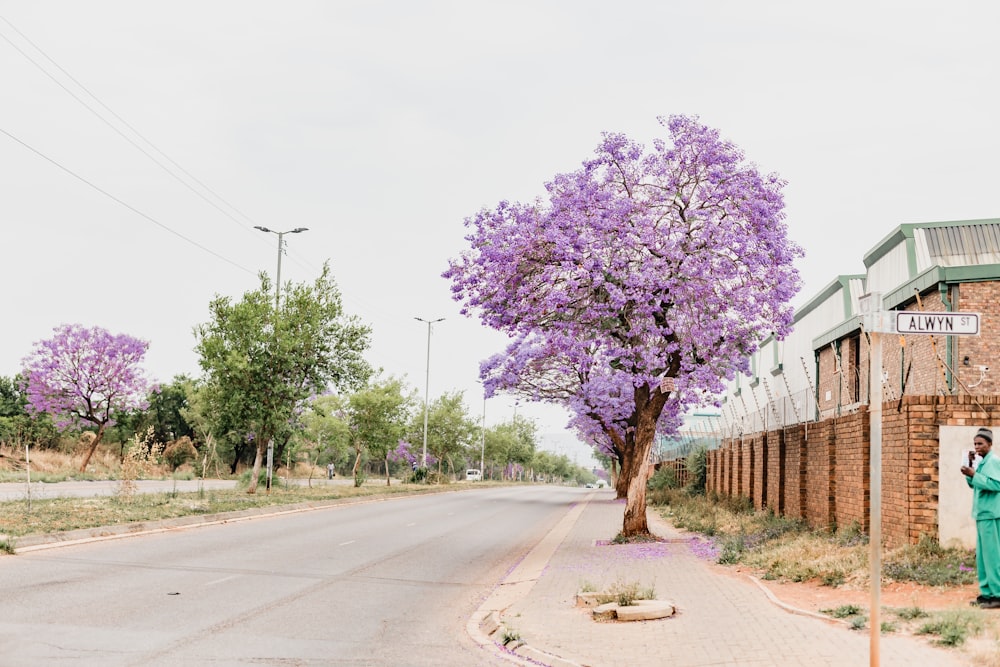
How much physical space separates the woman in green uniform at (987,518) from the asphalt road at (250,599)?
5109 millimetres

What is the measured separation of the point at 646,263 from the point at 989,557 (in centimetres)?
928

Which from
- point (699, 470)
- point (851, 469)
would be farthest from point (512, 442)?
point (851, 469)

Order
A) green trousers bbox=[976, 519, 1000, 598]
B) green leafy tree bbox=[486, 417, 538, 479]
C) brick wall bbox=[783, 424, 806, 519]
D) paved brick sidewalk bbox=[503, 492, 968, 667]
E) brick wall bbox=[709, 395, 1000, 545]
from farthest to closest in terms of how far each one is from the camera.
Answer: green leafy tree bbox=[486, 417, 538, 479] → brick wall bbox=[783, 424, 806, 519] → brick wall bbox=[709, 395, 1000, 545] → green trousers bbox=[976, 519, 1000, 598] → paved brick sidewalk bbox=[503, 492, 968, 667]

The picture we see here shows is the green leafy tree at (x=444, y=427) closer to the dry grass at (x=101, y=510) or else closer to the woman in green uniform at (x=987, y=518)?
the dry grass at (x=101, y=510)

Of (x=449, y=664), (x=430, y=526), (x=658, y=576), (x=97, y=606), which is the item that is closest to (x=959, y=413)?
(x=658, y=576)

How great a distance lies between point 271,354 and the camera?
112ft

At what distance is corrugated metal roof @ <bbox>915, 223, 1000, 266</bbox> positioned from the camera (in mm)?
26312

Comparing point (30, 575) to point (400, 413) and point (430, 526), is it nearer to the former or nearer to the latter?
point (430, 526)

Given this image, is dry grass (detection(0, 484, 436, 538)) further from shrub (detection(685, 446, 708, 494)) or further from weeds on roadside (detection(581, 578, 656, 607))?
shrub (detection(685, 446, 708, 494))

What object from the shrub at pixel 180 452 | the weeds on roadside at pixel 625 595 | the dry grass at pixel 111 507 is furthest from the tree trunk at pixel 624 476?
the weeds on roadside at pixel 625 595

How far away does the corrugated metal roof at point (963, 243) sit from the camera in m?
26.3

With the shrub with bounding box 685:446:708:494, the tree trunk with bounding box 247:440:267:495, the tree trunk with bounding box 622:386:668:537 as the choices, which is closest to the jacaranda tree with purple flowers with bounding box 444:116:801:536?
the tree trunk with bounding box 622:386:668:537

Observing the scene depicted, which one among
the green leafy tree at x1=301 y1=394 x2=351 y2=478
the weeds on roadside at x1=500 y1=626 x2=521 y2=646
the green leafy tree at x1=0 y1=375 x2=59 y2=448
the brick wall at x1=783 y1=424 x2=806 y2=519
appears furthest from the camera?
the green leafy tree at x1=301 y1=394 x2=351 y2=478

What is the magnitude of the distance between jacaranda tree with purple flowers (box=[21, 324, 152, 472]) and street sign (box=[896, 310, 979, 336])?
4614cm
